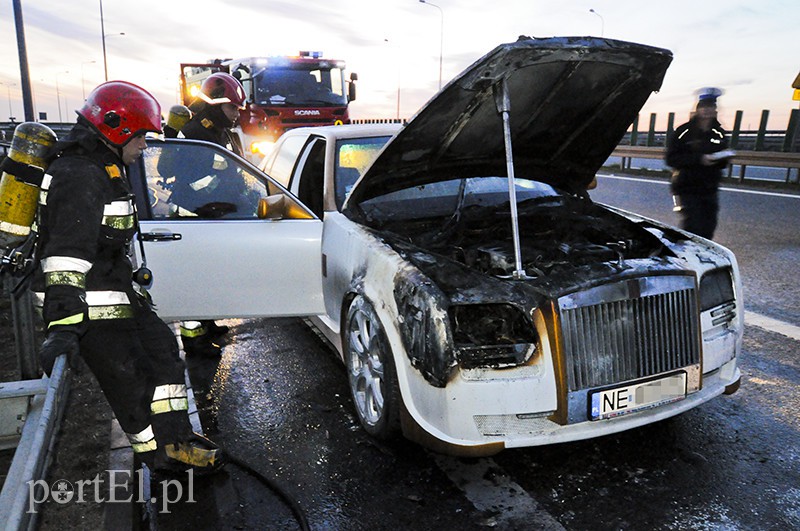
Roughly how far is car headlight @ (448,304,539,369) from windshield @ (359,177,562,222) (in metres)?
1.16

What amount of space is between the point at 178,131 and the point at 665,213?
7507 mm

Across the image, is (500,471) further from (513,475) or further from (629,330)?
(629,330)

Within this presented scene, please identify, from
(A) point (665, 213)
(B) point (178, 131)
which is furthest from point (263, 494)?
(A) point (665, 213)

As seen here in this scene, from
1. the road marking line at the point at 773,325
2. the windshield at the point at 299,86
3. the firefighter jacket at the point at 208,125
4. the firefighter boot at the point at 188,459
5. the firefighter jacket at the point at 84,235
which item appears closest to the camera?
the firefighter jacket at the point at 84,235

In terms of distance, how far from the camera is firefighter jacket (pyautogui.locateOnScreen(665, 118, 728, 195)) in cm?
595

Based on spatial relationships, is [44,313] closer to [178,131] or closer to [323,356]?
[323,356]

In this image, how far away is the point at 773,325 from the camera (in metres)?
4.98

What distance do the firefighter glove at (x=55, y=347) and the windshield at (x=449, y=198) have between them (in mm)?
1826

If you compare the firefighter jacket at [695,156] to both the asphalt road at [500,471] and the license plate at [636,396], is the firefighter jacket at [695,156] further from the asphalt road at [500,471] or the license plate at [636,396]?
the license plate at [636,396]

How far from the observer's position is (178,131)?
6.77 m

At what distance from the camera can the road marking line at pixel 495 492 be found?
2.64 meters

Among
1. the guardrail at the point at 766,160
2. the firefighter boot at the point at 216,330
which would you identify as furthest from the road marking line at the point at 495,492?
the guardrail at the point at 766,160

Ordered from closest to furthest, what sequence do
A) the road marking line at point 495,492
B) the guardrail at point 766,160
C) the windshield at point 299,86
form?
the road marking line at point 495,492
the guardrail at point 766,160
the windshield at point 299,86

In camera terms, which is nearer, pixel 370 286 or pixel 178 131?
pixel 370 286
